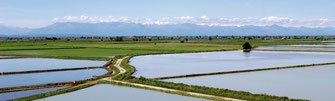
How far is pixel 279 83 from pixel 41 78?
14708 millimetres

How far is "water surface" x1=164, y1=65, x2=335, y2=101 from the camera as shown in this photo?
14011 millimetres

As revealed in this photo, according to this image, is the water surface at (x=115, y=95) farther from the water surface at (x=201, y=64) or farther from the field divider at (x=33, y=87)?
the water surface at (x=201, y=64)

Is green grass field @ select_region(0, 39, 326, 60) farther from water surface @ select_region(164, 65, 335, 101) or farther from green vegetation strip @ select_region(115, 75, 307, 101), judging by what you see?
water surface @ select_region(164, 65, 335, 101)

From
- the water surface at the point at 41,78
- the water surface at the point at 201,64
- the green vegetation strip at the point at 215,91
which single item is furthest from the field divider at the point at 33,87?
the water surface at the point at 201,64

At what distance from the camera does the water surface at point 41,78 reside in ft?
59.3

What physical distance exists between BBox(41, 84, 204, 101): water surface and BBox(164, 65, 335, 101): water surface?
338 centimetres

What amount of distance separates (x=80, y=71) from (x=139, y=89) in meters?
8.99

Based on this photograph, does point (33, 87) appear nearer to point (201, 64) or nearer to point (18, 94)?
point (18, 94)

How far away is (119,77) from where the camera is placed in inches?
727

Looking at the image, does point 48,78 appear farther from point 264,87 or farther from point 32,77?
point 264,87

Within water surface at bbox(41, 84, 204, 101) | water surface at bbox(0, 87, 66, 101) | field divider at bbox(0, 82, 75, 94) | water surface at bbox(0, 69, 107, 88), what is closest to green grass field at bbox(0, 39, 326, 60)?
water surface at bbox(0, 69, 107, 88)

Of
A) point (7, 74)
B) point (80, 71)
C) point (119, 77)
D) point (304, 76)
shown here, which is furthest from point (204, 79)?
point (7, 74)

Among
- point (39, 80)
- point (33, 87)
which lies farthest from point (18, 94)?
point (39, 80)

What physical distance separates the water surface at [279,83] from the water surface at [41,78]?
7090mm
